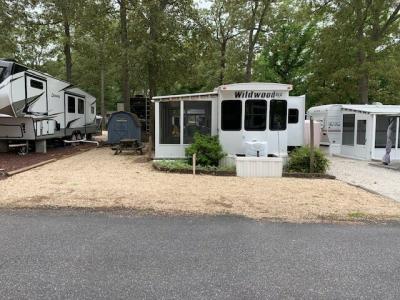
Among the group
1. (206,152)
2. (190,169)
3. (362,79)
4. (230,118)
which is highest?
(362,79)

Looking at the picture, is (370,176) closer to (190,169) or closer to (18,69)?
(190,169)

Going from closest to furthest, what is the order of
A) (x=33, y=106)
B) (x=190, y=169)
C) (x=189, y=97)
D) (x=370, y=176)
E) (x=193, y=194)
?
(x=193, y=194), (x=190, y=169), (x=370, y=176), (x=189, y=97), (x=33, y=106)

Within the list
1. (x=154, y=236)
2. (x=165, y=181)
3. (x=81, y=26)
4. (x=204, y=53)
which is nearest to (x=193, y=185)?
(x=165, y=181)

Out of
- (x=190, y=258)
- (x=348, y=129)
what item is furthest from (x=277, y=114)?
(x=190, y=258)

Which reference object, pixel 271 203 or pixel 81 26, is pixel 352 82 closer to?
pixel 81 26

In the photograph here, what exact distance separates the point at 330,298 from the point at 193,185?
544 centimetres

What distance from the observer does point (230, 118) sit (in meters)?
12.3

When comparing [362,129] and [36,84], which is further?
[362,129]

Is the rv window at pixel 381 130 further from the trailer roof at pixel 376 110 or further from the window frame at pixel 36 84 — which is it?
the window frame at pixel 36 84

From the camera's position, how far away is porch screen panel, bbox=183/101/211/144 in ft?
42.2

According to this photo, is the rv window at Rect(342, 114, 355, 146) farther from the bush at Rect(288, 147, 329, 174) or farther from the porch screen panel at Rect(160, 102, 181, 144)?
the porch screen panel at Rect(160, 102, 181, 144)

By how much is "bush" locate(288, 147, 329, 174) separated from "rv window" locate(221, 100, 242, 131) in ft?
7.27

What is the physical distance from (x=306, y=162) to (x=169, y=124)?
4.71 m

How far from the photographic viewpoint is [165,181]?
9.09 metres
